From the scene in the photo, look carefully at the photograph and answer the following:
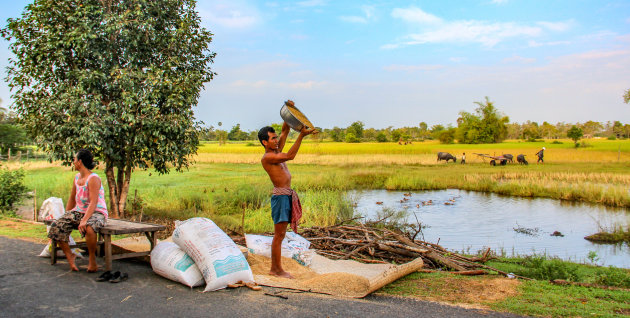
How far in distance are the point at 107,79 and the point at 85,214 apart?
488cm

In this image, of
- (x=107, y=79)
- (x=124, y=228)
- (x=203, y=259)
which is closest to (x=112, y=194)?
(x=107, y=79)

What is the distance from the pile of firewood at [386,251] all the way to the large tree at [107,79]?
13.5ft

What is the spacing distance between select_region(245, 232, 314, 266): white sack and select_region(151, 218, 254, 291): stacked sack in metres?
1.09

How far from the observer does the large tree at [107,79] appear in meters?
8.66

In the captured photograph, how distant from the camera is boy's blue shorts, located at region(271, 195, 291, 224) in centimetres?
503

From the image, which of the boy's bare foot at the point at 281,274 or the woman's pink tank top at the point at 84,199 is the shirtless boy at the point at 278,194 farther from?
the woman's pink tank top at the point at 84,199

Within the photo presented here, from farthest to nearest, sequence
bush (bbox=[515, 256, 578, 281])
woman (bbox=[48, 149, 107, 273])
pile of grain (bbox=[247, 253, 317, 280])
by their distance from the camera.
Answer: bush (bbox=[515, 256, 578, 281]) → pile of grain (bbox=[247, 253, 317, 280]) → woman (bbox=[48, 149, 107, 273])

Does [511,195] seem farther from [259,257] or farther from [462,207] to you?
[259,257]

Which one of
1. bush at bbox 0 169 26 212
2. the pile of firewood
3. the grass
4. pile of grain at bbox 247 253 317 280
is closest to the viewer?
the grass

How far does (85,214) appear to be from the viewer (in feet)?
16.9

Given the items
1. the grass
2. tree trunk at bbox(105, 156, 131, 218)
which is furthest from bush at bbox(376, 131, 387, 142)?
the grass

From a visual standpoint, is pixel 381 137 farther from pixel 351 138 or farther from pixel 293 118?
pixel 293 118

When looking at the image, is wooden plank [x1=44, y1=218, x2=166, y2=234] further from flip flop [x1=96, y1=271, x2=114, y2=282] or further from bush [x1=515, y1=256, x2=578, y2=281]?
bush [x1=515, y1=256, x2=578, y2=281]

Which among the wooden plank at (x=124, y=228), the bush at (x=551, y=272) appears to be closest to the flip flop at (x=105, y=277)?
the wooden plank at (x=124, y=228)
